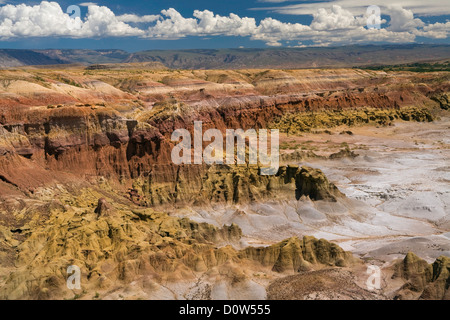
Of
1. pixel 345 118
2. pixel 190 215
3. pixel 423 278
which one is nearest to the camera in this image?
pixel 423 278

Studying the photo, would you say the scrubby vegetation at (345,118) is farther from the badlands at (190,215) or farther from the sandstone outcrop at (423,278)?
the sandstone outcrop at (423,278)

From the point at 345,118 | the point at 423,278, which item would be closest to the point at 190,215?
the point at 423,278

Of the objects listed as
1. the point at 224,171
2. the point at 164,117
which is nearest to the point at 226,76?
the point at 164,117

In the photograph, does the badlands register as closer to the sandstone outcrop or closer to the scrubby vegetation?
the sandstone outcrop

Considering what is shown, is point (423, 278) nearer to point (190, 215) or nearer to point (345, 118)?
point (190, 215)

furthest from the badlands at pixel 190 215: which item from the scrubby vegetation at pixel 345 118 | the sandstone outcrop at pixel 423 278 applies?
the scrubby vegetation at pixel 345 118

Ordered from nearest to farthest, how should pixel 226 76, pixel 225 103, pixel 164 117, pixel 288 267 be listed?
pixel 288 267 < pixel 164 117 < pixel 225 103 < pixel 226 76

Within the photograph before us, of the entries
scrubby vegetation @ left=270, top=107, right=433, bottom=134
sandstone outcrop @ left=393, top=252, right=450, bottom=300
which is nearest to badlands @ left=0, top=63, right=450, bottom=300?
sandstone outcrop @ left=393, top=252, right=450, bottom=300

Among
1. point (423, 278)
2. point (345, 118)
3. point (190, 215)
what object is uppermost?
point (345, 118)
